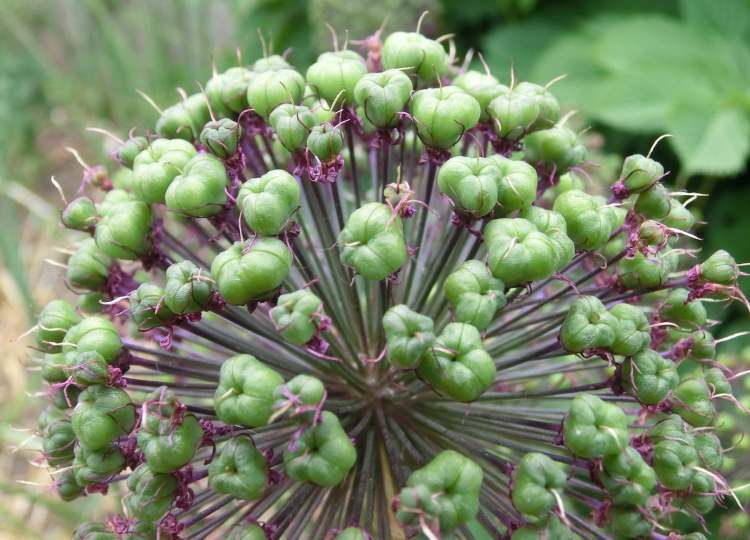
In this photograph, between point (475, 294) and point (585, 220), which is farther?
point (585, 220)

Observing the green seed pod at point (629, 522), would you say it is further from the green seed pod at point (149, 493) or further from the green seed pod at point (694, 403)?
the green seed pod at point (149, 493)

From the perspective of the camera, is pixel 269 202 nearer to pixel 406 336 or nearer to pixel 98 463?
pixel 406 336

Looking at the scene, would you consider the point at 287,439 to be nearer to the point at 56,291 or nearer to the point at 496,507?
the point at 496,507

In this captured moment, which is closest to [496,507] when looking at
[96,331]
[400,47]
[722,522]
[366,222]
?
[366,222]

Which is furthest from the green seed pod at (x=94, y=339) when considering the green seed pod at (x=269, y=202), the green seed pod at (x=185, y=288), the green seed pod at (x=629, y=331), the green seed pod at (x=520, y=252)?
the green seed pod at (x=629, y=331)

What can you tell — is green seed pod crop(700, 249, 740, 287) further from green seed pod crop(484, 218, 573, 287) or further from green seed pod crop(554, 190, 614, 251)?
green seed pod crop(484, 218, 573, 287)

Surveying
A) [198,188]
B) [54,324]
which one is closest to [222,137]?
[198,188]
